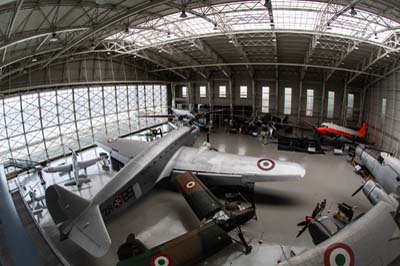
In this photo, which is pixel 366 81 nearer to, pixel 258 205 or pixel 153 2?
pixel 258 205

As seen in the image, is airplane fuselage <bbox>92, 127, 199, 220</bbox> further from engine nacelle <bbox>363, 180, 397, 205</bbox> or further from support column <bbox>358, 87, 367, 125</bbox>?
support column <bbox>358, 87, 367, 125</bbox>

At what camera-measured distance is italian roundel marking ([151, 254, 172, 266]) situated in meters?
7.38

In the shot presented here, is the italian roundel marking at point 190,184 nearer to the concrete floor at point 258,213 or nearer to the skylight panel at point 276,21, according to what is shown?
the concrete floor at point 258,213

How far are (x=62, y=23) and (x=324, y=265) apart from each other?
1571 cm

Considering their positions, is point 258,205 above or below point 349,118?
below

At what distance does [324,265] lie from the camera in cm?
629

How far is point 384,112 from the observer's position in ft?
71.7

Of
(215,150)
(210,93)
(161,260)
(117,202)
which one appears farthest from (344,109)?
(161,260)

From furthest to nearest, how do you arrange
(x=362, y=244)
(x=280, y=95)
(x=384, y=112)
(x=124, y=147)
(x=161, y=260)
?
(x=280, y=95) < (x=384, y=112) < (x=124, y=147) < (x=161, y=260) < (x=362, y=244)

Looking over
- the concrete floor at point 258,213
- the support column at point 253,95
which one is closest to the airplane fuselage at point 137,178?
the concrete floor at point 258,213

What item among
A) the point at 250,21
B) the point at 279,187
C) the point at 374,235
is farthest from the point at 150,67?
the point at 374,235

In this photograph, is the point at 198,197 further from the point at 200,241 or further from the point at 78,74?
the point at 78,74

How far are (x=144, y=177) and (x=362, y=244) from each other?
9.27 metres

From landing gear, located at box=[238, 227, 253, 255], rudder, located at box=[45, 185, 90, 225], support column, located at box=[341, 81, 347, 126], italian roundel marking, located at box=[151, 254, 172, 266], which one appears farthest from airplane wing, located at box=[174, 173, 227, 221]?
support column, located at box=[341, 81, 347, 126]
